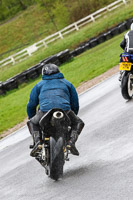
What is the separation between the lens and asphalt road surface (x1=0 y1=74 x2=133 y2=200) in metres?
6.11

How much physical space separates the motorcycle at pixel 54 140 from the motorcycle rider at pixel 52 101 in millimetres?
154

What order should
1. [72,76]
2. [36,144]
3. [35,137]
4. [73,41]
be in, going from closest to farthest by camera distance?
[36,144]
[35,137]
[72,76]
[73,41]

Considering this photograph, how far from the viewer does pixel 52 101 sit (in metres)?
7.26

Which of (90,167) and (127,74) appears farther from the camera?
(127,74)

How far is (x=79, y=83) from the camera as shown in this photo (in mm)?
20250

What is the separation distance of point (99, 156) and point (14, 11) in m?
98.3

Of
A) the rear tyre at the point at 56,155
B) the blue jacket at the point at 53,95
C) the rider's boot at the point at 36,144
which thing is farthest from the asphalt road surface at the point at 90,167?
the blue jacket at the point at 53,95

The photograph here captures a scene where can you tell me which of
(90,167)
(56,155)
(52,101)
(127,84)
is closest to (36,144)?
(56,155)

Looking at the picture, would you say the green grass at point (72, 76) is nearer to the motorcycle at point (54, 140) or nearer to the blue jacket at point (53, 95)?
the blue jacket at point (53, 95)

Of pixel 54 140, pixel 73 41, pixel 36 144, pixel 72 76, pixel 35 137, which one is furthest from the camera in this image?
pixel 73 41

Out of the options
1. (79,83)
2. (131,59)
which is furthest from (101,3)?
(131,59)

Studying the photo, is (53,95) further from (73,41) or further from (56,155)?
(73,41)

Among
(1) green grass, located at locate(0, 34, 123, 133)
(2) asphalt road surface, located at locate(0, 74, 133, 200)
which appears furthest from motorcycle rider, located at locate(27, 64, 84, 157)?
(1) green grass, located at locate(0, 34, 123, 133)

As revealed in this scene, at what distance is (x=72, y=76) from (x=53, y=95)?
1588 centimetres
